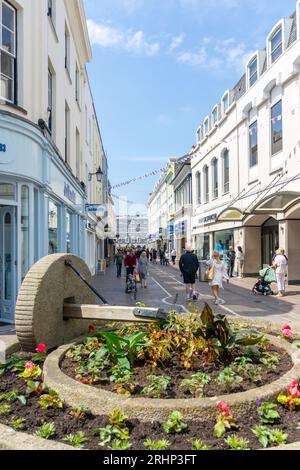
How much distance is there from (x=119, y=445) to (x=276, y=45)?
61.2 ft

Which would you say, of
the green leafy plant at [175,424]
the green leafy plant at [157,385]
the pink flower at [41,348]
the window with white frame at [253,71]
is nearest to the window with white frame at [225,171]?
the window with white frame at [253,71]

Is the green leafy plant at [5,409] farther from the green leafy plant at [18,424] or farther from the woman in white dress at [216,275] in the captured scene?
the woman in white dress at [216,275]

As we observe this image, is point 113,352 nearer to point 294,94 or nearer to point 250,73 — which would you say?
point 294,94

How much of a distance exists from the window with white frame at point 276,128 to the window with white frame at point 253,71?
10.2 feet

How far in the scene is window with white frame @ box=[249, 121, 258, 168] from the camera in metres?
19.9

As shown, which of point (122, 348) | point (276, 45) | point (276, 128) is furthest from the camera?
point (276, 128)

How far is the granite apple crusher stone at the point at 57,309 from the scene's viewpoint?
12.8 feet

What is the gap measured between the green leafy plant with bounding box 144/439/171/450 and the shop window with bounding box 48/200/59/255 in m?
8.97

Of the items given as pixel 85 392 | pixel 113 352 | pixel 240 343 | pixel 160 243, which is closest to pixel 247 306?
pixel 240 343

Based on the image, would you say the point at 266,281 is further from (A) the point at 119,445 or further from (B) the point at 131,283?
(A) the point at 119,445

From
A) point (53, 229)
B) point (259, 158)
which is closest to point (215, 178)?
point (259, 158)

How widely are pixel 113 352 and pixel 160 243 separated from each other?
58.3 meters

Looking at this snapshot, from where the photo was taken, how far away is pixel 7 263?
8547 mm
